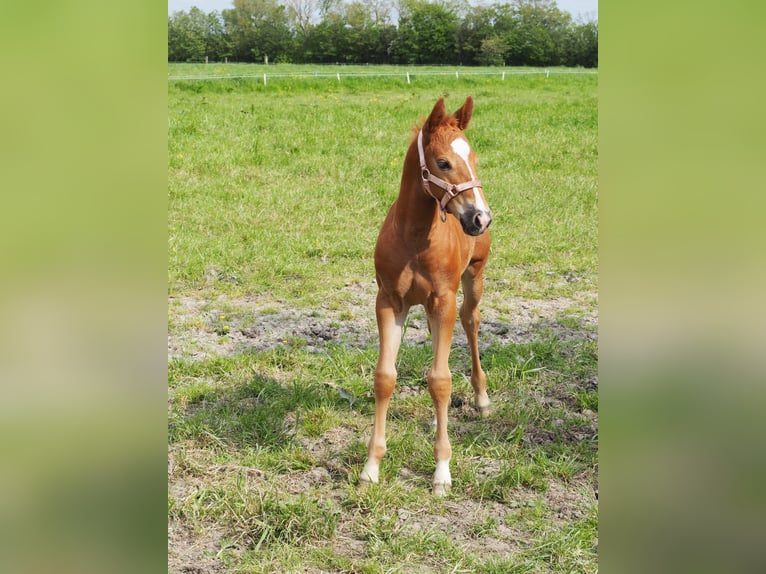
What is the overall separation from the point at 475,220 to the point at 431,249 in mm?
477

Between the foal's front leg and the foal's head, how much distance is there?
62 cm

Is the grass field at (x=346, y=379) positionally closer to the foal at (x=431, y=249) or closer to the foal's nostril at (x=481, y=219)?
the foal at (x=431, y=249)

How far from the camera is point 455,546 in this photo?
3525mm

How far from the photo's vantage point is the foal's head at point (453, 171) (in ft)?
11.2

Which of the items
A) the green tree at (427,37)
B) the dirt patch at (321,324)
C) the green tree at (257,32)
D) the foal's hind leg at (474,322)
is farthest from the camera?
the green tree at (257,32)

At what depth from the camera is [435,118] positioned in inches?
140

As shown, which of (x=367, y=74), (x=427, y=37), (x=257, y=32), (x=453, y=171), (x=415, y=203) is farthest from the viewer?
(x=257, y=32)

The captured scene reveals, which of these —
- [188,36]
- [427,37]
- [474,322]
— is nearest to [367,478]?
[474,322]

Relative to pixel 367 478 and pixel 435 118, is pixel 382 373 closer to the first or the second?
pixel 367 478

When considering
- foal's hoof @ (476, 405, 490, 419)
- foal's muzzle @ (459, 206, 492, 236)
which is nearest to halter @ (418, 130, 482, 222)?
foal's muzzle @ (459, 206, 492, 236)

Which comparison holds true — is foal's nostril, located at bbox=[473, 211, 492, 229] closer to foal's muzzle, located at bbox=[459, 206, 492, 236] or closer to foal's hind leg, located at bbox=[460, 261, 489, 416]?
foal's muzzle, located at bbox=[459, 206, 492, 236]

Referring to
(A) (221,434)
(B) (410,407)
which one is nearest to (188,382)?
(A) (221,434)

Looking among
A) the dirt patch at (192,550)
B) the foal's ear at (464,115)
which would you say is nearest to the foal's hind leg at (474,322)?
the foal's ear at (464,115)
